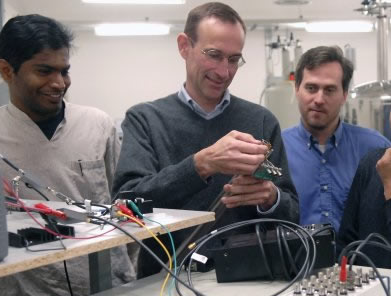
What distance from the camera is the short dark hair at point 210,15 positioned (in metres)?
1.52

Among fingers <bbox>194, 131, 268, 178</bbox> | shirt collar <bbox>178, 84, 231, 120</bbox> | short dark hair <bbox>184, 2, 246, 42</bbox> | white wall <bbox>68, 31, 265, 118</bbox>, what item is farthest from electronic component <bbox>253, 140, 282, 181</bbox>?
white wall <bbox>68, 31, 265, 118</bbox>

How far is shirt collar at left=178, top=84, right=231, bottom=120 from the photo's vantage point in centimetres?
155

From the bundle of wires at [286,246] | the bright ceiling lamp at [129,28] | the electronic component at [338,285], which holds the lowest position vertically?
the electronic component at [338,285]

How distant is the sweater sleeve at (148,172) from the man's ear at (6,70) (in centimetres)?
48

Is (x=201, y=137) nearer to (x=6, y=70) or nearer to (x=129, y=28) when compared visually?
(x=6, y=70)

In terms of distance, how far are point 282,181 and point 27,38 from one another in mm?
919

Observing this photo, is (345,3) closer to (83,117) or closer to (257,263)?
(83,117)

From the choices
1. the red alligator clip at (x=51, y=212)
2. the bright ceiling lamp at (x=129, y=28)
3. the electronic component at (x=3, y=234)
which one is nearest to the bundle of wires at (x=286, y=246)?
the red alligator clip at (x=51, y=212)

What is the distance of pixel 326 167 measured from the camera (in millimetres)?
1997

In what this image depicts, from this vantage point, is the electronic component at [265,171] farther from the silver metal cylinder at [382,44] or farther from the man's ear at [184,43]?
the silver metal cylinder at [382,44]

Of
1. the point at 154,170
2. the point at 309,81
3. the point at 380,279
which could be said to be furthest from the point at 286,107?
the point at 380,279

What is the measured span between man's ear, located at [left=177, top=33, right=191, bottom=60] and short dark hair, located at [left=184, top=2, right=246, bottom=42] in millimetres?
14

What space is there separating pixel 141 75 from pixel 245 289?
519 centimetres

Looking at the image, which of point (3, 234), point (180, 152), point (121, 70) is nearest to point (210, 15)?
point (180, 152)
